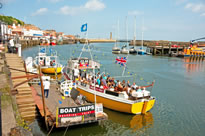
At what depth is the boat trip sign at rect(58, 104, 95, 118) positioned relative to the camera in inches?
381

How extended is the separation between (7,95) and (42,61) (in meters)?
17.9

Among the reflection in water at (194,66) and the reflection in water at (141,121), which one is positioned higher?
the reflection in water at (194,66)

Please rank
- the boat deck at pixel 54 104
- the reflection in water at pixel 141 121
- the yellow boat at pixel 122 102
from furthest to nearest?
the yellow boat at pixel 122 102 → the reflection in water at pixel 141 121 → the boat deck at pixel 54 104

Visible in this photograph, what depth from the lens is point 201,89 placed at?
22.5m

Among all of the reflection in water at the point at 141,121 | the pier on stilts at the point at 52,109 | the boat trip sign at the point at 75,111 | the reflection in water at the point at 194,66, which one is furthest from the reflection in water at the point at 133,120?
the reflection in water at the point at 194,66

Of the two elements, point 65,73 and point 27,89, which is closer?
point 27,89

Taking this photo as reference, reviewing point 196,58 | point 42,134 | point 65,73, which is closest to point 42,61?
point 65,73

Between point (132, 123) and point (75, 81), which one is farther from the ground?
point (75, 81)

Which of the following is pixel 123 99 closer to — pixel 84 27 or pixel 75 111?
pixel 75 111

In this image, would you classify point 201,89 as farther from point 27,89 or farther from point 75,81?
point 27,89

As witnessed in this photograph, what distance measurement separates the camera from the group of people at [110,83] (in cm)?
1361

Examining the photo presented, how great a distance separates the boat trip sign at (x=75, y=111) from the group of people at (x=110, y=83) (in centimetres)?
225

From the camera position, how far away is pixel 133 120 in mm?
12859

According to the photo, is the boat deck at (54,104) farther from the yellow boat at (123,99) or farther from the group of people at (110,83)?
the group of people at (110,83)
